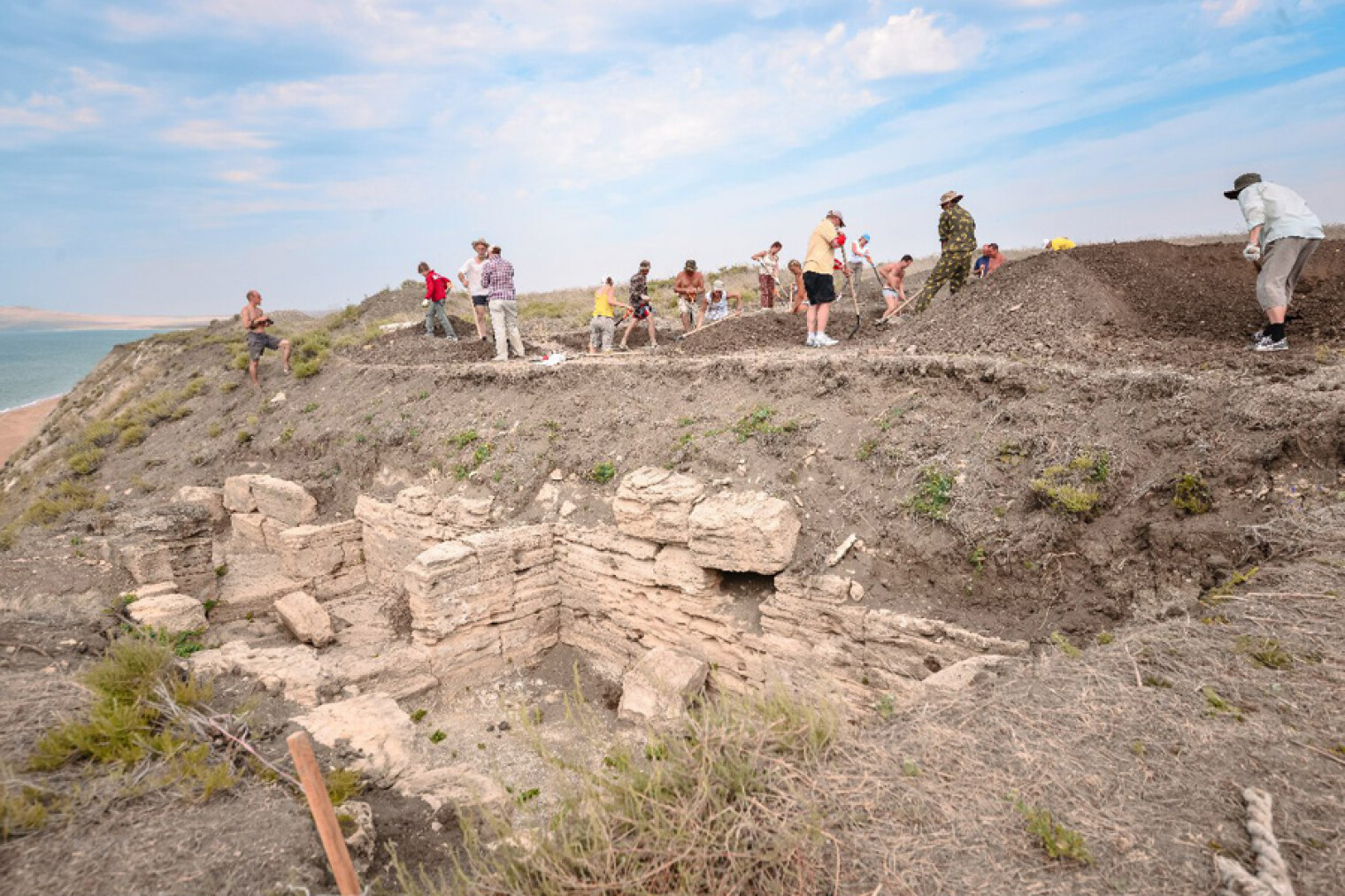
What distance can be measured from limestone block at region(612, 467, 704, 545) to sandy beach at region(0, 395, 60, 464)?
31.3 metres

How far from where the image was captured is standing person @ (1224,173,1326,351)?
644 centimetres

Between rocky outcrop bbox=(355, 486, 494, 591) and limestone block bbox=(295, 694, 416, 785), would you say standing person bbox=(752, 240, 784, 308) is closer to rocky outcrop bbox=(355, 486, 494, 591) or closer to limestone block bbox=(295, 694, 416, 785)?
rocky outcrop bbox=(355, 486, 494, 591)

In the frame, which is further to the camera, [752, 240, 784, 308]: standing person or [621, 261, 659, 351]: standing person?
[752, 240, 784, 308]: standing person

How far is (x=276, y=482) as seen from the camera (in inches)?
439

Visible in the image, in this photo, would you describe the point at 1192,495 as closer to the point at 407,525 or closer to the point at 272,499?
the point at 407,525

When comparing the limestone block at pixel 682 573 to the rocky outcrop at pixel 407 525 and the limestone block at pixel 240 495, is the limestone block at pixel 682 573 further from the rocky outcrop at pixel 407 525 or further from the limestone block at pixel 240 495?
the limestone block at pixel 240 495

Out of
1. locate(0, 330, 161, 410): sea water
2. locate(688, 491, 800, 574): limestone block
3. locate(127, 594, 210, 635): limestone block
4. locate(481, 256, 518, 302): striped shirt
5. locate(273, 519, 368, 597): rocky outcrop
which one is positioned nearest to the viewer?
locate(688, 491, 800, 574): limestone block

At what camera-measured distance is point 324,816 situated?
9.57 feet

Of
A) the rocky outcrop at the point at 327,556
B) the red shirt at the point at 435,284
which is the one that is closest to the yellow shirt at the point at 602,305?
the red shirt at the point at 435,284

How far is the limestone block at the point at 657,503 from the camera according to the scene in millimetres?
6809

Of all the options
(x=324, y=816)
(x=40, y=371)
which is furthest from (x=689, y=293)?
(x=40, y=371)

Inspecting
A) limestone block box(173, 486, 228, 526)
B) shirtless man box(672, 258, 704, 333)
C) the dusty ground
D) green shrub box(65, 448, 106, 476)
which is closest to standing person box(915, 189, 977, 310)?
the dusty ground

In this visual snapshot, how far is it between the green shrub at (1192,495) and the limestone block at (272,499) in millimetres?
11299

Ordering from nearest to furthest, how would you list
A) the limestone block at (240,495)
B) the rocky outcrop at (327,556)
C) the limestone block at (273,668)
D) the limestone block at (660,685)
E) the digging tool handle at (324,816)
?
the digging tool handle at (324,816), the limestone block at (273,668), the limestone block at (660,685), the rocky outcrop at (327,556), the limestone block at (240,495)
